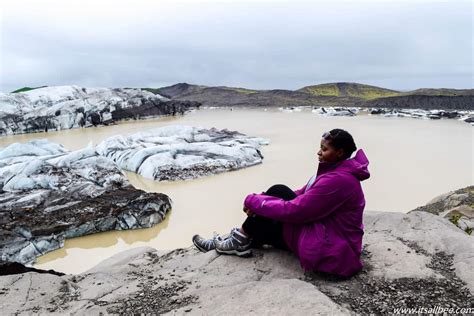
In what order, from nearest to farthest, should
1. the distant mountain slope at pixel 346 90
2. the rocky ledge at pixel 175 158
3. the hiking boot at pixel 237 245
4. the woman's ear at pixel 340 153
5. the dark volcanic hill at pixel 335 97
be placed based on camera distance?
the woman's ear at pixel 340 153
the hiking boot at pixel 237 245
the rocky ledge at pixel 175 158
the dark volcanic hill at pixel 335 97
the distant mountain slope at pixel 346 90

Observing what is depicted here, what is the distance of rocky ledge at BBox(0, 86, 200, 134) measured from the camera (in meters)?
32.3

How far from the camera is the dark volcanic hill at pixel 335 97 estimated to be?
54.4 meters

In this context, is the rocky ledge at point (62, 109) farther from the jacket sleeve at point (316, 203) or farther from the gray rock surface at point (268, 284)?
the jacket sleeve at point (316, 203)

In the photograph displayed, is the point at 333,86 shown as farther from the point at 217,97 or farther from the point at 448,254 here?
the point at 448,254

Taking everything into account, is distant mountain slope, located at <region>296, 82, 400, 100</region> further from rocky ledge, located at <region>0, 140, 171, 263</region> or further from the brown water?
rocky ledge, located at <region>0, 140, 171, 263</region>

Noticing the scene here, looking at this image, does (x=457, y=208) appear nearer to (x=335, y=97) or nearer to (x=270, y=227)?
(x=270, y=227)

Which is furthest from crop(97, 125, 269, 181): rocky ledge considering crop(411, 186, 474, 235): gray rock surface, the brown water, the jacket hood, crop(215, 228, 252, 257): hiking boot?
the jacket hood

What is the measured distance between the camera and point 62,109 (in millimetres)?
34125

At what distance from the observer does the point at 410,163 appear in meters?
15.3

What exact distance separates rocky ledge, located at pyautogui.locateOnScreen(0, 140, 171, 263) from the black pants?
525 centimetres

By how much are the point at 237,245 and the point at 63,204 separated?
629 cm

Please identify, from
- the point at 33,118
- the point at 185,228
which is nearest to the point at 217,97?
the point at 33,118

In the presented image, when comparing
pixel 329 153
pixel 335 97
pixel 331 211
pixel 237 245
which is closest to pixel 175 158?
pixel 237 245

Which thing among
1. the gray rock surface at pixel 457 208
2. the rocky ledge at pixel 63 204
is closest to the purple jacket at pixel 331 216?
the gray rock surface at pixel 457 208
